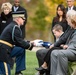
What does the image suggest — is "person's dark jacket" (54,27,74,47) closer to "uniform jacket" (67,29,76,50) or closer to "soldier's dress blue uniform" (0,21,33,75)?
"uniform jacket" (67,29,76,50)

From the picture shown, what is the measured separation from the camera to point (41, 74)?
11.4m

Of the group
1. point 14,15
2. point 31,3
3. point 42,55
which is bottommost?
point 31,3

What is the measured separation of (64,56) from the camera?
10.2 meters

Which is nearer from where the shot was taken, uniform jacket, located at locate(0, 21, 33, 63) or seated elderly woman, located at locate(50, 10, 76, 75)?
seated elderly woman, located at locate(50, 10, 76, 75)

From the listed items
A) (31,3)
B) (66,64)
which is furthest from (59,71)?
(31,3)

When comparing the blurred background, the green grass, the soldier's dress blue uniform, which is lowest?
the blurred background

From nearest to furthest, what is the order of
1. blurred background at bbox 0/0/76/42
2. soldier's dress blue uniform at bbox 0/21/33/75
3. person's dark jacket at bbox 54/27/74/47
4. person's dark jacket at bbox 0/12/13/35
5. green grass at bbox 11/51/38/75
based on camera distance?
1. person's dark jacket at bbox 54/27/74/47
2. soldier's dress blue uniform at bbox 0/21/33/75
3. green grass at bbox 11/51/38/75
4. person's dark jacket at bbox 0/12/13/35
5. blurred background at bbox 0/0/76/42

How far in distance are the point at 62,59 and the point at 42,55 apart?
1162 mm

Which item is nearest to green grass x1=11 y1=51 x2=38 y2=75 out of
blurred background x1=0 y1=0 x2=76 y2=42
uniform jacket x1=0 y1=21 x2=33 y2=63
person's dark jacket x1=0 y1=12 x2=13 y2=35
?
person's dark jacket x1=0 y1=12 x2=13 y2=35

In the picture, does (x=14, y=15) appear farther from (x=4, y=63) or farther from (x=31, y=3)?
(x=31, y=3)

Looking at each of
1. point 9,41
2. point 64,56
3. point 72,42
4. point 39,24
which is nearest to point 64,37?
point 72,42

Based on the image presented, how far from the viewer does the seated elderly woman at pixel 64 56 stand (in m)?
10.2

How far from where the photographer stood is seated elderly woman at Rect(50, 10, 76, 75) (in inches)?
402

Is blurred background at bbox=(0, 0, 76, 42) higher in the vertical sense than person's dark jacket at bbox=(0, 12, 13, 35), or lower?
lower
